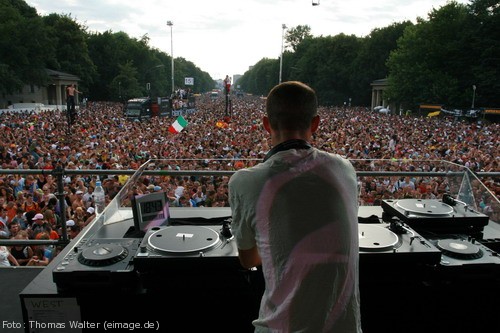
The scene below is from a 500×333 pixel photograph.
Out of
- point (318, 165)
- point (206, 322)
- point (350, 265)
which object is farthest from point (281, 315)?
point (206, 322)

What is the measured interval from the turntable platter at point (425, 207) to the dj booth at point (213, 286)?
402 millimetres

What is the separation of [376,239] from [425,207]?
34.0 inches

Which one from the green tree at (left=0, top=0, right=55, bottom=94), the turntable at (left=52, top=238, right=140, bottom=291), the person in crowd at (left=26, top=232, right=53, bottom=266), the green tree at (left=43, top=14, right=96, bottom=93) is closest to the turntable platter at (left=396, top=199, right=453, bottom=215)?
the turntable at (left=52, top=238, right=140, bottom=291)

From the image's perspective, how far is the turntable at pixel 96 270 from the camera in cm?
221

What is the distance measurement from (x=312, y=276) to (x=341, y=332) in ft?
0.87

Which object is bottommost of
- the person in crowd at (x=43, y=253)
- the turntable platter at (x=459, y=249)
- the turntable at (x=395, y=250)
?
the person in crowd at (x=43, y=253)

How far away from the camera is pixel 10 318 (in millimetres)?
3053

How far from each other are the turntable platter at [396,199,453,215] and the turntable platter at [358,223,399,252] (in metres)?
0.47

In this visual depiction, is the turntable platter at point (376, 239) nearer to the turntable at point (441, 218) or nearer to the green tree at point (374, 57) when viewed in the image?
the turntable at point (441, 218)

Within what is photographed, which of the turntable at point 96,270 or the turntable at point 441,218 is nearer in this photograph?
the turntable at point 96,270

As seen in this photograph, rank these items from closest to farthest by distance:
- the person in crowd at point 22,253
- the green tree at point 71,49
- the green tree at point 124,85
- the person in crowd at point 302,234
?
1. the person in crowd at point 302,234
2. the person in crowd at point 22,253
3. the green tree at point 71,49
4. the green tree at point 124,85

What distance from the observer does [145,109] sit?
4484 cm

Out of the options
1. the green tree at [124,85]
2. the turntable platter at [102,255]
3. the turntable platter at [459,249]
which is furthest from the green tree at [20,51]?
the turntable platter at [459,249]

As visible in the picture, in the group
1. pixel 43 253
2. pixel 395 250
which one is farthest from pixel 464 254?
pixel 43 253
